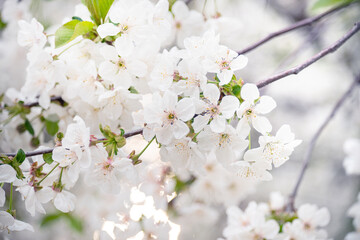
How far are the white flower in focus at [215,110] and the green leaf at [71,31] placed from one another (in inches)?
11.8

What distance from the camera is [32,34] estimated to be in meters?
0.81

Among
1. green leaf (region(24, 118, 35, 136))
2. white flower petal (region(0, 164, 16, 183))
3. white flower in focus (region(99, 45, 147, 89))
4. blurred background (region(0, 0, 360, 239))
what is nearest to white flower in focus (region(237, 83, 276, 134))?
white flower in focus (region(99, 45, 147, 89))

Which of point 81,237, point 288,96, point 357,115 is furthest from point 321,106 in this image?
point 81,237

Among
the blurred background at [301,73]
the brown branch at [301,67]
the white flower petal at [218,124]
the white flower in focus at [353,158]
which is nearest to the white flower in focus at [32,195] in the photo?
the white flower petal at [218,124]

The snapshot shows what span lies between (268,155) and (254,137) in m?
1.72

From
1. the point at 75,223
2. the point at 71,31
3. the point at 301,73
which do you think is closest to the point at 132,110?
the point at 71,31

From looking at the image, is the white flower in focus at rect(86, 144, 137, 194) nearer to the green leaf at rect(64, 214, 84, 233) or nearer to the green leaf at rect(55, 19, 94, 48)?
the green leaf at rect(55, 19, 94, 48)

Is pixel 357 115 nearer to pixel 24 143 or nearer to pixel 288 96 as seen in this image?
pixel 288 96

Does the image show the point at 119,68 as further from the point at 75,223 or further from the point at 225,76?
the point at 75,223

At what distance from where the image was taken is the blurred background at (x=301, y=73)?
138cm

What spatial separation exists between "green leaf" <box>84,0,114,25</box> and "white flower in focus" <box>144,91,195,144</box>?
26cm

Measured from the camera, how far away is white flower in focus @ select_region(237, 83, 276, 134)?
64 centimetres

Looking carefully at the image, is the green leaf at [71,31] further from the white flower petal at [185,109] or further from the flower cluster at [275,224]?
the flower cluster at [275,224]

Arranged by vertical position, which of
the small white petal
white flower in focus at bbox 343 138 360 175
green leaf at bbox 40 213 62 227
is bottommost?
green leaf at bbox 40 213 62 227
